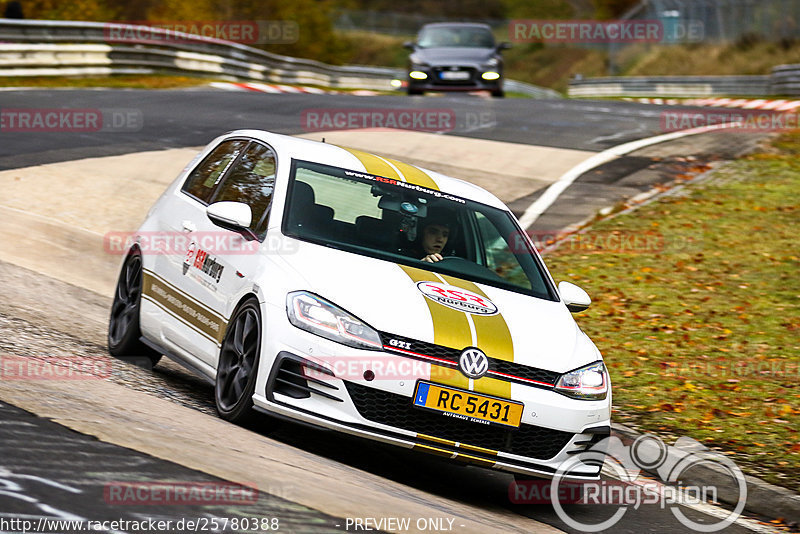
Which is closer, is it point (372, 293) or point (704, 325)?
point (372, 293)

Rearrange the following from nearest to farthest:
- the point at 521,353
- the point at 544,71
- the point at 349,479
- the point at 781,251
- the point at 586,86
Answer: the point at 349,479, the point at 521,353, the point at 781,251, the point at 586,86, the point at 544,71

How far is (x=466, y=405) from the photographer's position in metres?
5.97

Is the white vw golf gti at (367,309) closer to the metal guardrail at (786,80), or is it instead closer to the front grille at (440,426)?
the front grille at (440,426)

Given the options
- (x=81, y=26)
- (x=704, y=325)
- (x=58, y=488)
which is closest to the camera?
(x=58, y=488)

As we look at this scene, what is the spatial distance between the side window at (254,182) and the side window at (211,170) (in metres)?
0.14

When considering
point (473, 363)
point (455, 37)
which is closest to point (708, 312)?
point (473, 363)

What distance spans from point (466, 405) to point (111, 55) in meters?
22.7

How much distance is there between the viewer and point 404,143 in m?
17.9

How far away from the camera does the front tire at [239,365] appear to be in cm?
623

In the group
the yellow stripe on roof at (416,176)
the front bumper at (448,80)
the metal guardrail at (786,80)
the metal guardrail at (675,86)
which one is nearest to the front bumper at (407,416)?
the yellow stripe on roof at (416,176)

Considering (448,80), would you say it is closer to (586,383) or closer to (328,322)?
(586,383)

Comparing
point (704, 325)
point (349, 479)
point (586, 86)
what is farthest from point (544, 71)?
point (349, 479)

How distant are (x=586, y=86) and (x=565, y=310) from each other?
1710 inches

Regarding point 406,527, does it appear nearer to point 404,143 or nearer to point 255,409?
point 255,409
